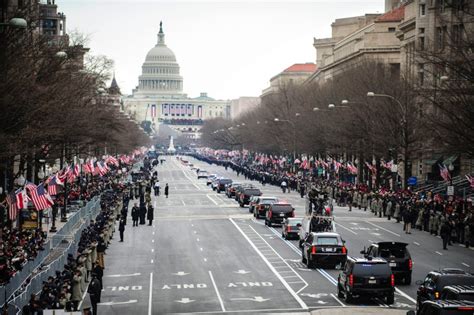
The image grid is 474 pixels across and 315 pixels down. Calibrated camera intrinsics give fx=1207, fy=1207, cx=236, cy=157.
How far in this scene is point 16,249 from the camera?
1502 inches

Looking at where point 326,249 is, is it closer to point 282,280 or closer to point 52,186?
point 282,280

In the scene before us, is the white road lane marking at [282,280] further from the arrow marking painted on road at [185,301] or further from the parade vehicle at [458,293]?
the parade vehicle at [458,293]

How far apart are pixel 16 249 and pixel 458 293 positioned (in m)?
16.9

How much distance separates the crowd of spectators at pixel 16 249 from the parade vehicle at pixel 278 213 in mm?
18466

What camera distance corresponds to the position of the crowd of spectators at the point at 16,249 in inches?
1303

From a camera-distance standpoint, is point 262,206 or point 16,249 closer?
point 16,249

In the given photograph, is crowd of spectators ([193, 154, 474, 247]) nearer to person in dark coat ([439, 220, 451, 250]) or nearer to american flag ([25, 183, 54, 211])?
person in dark coat ([439, 220, 451, 250])

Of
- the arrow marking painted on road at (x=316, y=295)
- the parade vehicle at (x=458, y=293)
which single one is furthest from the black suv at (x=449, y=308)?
the arrow marking painted on road at (x=316, y=295)

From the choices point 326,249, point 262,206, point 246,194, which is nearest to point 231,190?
point 246,194

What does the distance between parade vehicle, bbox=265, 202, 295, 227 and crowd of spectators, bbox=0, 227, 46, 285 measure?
727 inches

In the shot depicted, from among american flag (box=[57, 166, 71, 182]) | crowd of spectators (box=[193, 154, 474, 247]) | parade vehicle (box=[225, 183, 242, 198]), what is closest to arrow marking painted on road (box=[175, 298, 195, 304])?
crowd of spectators (box=[193, 154, 474, 247])

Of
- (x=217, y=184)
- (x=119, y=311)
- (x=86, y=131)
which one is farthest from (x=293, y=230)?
(x=217, y=184)

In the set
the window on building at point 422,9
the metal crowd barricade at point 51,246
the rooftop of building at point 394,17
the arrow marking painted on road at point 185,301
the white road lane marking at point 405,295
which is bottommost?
the arrow marking painted on road at point 185,301

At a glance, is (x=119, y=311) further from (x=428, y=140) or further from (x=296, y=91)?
(x=296, y=91)
